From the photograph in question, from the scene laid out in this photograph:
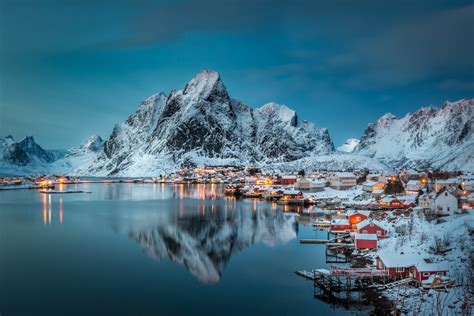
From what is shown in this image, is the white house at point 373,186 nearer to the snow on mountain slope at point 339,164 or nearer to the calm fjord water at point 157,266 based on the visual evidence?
the calm fjord water at point 157,266

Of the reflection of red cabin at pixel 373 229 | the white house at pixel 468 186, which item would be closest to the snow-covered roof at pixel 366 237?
the reflection of red cabin at pixel 373 229

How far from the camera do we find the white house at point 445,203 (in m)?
34.3

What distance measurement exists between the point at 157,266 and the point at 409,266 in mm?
13869

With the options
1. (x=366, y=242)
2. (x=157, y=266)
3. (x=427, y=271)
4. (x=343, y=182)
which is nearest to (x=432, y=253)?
(x=427, y=271)

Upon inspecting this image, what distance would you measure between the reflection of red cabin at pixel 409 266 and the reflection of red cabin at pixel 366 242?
17.5 feet

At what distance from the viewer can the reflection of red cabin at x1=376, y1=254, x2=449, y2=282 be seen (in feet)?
62.7

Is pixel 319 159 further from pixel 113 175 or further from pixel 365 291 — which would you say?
pixel 365 291

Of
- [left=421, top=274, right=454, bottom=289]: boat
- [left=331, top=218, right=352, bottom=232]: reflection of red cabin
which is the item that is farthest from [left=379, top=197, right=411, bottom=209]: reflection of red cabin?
[left=421, top=274, right=454, bottom=289]: boat

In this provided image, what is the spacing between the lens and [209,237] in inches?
1329

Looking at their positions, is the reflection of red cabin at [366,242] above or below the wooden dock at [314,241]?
above

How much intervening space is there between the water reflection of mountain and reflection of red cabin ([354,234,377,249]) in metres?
5.96

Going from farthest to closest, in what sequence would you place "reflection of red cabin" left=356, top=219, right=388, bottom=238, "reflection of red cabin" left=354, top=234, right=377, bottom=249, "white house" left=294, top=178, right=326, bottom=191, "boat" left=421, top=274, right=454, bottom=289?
1. "white house" left=294, top=178, right=326, bottom=191
2. "reflection of red cabin" left=356, top=219, right=388, bottom=238
3. "reflection of red cabin" left=354, top=234, right=377, bottom=249
4. "boat" left=421, top=274, right=454, bottom=289

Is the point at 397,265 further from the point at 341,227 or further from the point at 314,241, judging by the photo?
the point at 341,227

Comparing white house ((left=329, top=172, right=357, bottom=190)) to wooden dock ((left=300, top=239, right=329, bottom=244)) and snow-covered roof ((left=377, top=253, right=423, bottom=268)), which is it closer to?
wooden dock ((left=300, top=239, right=329, bottom=244))
